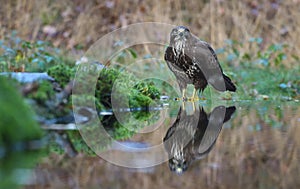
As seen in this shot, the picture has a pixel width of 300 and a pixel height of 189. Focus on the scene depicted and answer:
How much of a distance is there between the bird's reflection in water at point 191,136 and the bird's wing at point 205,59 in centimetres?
43

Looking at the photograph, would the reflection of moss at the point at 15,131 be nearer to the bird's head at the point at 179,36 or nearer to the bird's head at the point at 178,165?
the bird's head at the point at 178,165

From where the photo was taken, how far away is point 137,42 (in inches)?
376

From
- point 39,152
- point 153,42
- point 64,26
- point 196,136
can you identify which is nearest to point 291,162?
point 196,136

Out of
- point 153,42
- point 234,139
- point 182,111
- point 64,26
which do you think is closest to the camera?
point 234,139

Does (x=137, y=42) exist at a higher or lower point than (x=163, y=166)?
higher

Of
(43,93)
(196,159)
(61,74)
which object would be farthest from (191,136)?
(61,74)

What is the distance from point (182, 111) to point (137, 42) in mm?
4223

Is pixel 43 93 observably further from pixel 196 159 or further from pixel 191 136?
pixel 196 159

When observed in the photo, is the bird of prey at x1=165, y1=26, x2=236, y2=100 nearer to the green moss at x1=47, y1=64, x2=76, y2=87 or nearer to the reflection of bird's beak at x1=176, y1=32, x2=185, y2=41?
the reflection of bird's beak at x1=176, y1=32, x2=185, y2=41

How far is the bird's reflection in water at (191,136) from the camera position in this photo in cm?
310


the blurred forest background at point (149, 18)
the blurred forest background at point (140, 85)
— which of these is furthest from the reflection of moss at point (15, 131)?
the blurred forest background at point (149, 18)

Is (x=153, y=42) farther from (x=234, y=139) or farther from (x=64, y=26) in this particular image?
(x=234, y=139)

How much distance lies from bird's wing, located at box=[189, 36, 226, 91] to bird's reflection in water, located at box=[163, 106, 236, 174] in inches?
16.9

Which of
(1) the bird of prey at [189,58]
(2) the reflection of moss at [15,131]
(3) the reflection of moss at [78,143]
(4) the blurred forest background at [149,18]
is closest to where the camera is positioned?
(2) the reflection of moss at [15,131]
